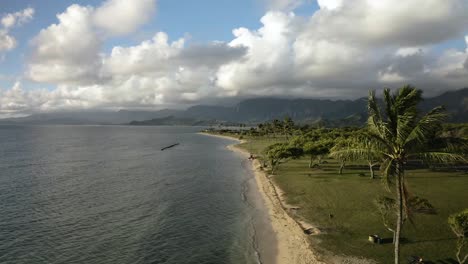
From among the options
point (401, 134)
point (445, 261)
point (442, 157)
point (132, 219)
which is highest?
point (401, 134)

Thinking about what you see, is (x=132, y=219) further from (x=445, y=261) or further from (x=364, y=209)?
(x=445, y=261)

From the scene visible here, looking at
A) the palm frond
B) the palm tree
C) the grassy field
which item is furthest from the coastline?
the palm frond

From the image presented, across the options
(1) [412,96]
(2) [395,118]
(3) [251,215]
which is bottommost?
(3) [251,215]

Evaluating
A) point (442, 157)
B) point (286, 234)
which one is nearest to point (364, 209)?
point (286, 234)

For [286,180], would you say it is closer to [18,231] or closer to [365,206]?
[365,206]

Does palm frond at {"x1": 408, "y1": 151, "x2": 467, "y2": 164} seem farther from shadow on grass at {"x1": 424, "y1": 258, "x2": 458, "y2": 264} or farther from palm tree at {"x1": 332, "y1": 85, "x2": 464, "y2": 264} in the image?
shadow on grass at {"x1": 424, "y1": 258, "x2": 458, "y2": 264}

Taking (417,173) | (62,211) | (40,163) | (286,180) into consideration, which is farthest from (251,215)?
(40,163)
